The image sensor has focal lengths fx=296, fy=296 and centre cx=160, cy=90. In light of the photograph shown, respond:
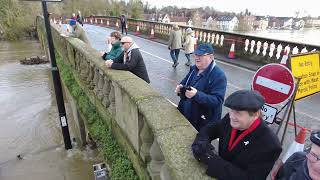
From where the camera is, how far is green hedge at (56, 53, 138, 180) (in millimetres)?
4426

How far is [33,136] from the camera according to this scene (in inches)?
460

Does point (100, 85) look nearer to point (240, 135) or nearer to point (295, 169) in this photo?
point (240, 135)

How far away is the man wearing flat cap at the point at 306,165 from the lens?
194 cm

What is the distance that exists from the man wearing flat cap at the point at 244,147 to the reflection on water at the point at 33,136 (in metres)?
6.39

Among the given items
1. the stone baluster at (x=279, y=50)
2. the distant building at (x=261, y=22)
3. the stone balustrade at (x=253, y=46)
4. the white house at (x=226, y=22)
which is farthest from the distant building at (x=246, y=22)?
the stone baluster at (x=279, y=50)

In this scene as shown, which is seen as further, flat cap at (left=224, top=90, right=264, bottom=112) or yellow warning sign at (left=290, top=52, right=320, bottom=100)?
yellow warning sign at (left=290, top=52, right=320, bottom=100)

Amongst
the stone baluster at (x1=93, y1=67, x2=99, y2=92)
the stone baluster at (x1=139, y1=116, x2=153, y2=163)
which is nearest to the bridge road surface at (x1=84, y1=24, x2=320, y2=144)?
the stone baluster at (x1=93, y1=67, x2=99, y2=92)

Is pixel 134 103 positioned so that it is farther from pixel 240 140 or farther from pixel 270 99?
pixel 270 99

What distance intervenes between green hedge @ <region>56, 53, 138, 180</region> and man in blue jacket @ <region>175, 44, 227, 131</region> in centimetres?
135

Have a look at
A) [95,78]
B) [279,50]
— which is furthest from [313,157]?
[279,50]

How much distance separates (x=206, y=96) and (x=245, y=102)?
97 cm

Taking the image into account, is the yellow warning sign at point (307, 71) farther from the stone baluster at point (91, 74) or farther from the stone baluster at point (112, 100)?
the stone baluster at point (91, 74)

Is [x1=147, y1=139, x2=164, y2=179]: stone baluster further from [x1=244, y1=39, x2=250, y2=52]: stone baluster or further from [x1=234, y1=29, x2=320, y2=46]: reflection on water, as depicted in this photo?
[x1=244, y1=39, x2=250, y2=52]: stone baluster

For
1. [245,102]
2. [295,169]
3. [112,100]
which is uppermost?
[245,102]
